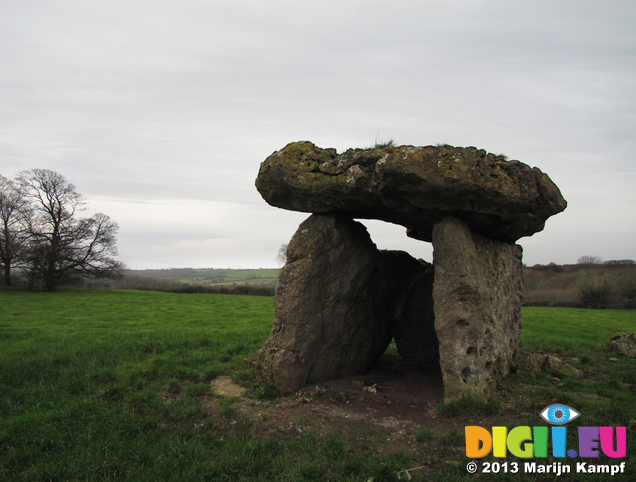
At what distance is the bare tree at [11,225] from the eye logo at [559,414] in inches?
1620

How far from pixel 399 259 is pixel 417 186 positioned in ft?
11.1

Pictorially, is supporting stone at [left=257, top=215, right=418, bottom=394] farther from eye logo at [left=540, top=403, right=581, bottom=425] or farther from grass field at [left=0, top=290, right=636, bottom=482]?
eye logo at [left=540, top=403, right=581, bottom=425]

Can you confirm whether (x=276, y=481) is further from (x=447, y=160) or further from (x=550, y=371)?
(x=550, y=371)

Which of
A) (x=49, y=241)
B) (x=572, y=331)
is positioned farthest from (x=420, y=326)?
(x=49, y=241)

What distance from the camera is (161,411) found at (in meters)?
6.86

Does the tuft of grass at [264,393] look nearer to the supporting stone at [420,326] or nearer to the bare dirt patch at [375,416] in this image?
the bare dirt patch at [375,416]

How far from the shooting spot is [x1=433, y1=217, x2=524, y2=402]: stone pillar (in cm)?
718

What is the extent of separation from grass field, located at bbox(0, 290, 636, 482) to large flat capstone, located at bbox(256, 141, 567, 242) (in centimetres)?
340

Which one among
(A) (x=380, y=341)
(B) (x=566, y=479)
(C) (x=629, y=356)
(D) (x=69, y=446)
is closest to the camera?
(B) (x=566, y=479)

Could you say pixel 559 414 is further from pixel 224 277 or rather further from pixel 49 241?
pixel 224 277

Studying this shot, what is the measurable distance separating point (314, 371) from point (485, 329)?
11.3ft

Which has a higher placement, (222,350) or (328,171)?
(328,171)

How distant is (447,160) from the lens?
705 centimetres

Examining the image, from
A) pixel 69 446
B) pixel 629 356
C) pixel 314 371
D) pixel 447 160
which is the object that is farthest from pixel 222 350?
pixel 629 356
